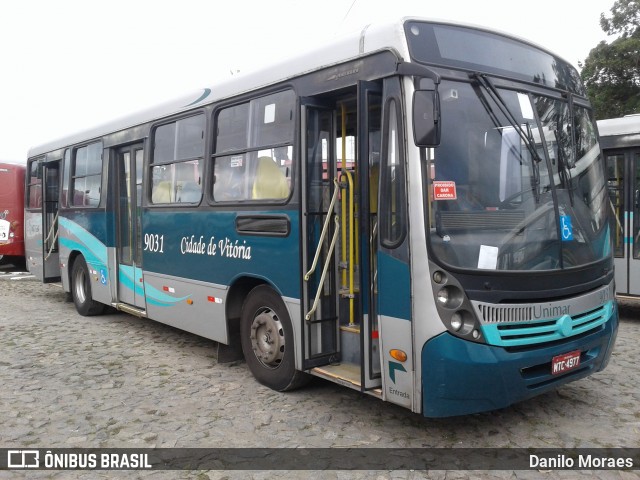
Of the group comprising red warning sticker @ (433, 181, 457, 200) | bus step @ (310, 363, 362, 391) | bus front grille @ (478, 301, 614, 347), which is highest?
red warning sticker @ (433, 181, 457, 200)

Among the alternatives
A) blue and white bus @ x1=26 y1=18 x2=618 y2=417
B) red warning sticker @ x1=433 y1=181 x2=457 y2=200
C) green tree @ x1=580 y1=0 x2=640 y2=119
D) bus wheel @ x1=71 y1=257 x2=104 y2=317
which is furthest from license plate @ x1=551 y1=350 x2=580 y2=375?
green tree @ x1=580 y1=0 x2=640 y2=119

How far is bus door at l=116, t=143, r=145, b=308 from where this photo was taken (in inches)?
319

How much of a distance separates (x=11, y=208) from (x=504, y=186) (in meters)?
16.2

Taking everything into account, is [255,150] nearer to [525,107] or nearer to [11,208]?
[525,107]

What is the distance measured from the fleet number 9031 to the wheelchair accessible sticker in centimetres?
465

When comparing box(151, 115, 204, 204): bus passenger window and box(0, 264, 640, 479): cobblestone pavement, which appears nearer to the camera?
box(0, 264, 640, 479): cobblestone pavement

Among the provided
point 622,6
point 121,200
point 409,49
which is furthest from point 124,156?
point 622,6

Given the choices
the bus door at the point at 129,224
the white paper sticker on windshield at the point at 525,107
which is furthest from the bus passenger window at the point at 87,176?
the white paper sticker on windshield at the point at 525,107

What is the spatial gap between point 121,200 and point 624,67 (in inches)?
877

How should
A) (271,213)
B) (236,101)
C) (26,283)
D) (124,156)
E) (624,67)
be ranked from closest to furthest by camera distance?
1. (271,213)
2. (236,101)
3. (124,156)
4. (26,283)
5. (624,67)

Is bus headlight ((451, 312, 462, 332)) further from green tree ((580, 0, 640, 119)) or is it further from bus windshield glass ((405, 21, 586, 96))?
green tree ((580, 0, 640, 119))

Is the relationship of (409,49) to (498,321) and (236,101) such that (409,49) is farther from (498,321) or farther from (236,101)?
(236,101)

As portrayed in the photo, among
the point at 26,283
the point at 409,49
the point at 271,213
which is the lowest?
the point at 26,283

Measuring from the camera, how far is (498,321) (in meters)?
4.04
